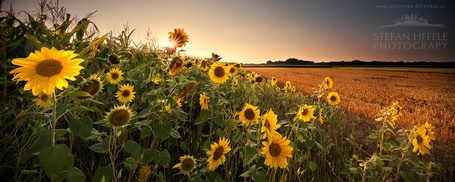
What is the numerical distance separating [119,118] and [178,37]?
162 cm

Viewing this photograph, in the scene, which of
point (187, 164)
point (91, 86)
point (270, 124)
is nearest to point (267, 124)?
point (270, 124)

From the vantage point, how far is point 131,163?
1277mm

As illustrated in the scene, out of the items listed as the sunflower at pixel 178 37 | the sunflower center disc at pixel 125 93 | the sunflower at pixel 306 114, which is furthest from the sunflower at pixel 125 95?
→ the sunflower at pixel 306 114

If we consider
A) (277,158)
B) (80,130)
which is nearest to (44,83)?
(80,130)

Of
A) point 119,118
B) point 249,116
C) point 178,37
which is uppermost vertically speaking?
point 178,37

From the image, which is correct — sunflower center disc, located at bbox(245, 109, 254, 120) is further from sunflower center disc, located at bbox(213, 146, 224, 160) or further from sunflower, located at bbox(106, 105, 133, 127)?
sunflower, located at bbox(106, 105, 133, 127)

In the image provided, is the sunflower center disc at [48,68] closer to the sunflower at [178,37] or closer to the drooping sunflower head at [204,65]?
the sunflower at [178,37]

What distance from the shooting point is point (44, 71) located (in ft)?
2.76

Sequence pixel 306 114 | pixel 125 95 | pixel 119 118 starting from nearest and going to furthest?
pixel 119 118 < pixel 306 114 < pixel 125 95

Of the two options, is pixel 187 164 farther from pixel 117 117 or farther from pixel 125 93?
pixel 125 93

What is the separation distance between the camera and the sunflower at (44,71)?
0.83 metres

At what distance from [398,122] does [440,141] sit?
1099mm

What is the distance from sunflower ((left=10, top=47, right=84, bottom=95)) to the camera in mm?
Answer: 831

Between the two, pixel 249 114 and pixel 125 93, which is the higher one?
pixel 125 93
